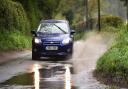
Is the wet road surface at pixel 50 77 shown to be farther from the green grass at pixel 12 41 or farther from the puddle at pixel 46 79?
the green grass at pixel 12 41

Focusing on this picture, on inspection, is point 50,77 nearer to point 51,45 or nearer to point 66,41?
point 51,45

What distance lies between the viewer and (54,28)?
24.6m

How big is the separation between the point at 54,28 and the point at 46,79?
9.98 meters

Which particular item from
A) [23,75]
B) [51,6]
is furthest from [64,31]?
[51,6]

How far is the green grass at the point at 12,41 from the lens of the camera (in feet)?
93.4

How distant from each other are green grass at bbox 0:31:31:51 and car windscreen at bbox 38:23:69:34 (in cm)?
350

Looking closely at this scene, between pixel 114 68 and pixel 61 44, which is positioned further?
pixel 61 44

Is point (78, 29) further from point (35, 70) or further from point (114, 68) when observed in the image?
point (114, 68)

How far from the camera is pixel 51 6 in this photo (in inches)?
2095

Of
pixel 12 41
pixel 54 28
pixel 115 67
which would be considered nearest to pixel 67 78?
pixel 115 67

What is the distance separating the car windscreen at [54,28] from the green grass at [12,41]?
138 inches

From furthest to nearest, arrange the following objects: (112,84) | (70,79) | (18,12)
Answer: (18,12), (70,79), (112,84)

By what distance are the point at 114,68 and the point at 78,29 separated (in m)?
49.1

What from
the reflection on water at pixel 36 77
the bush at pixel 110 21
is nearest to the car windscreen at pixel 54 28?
the reflection on water at pixel 36 77
